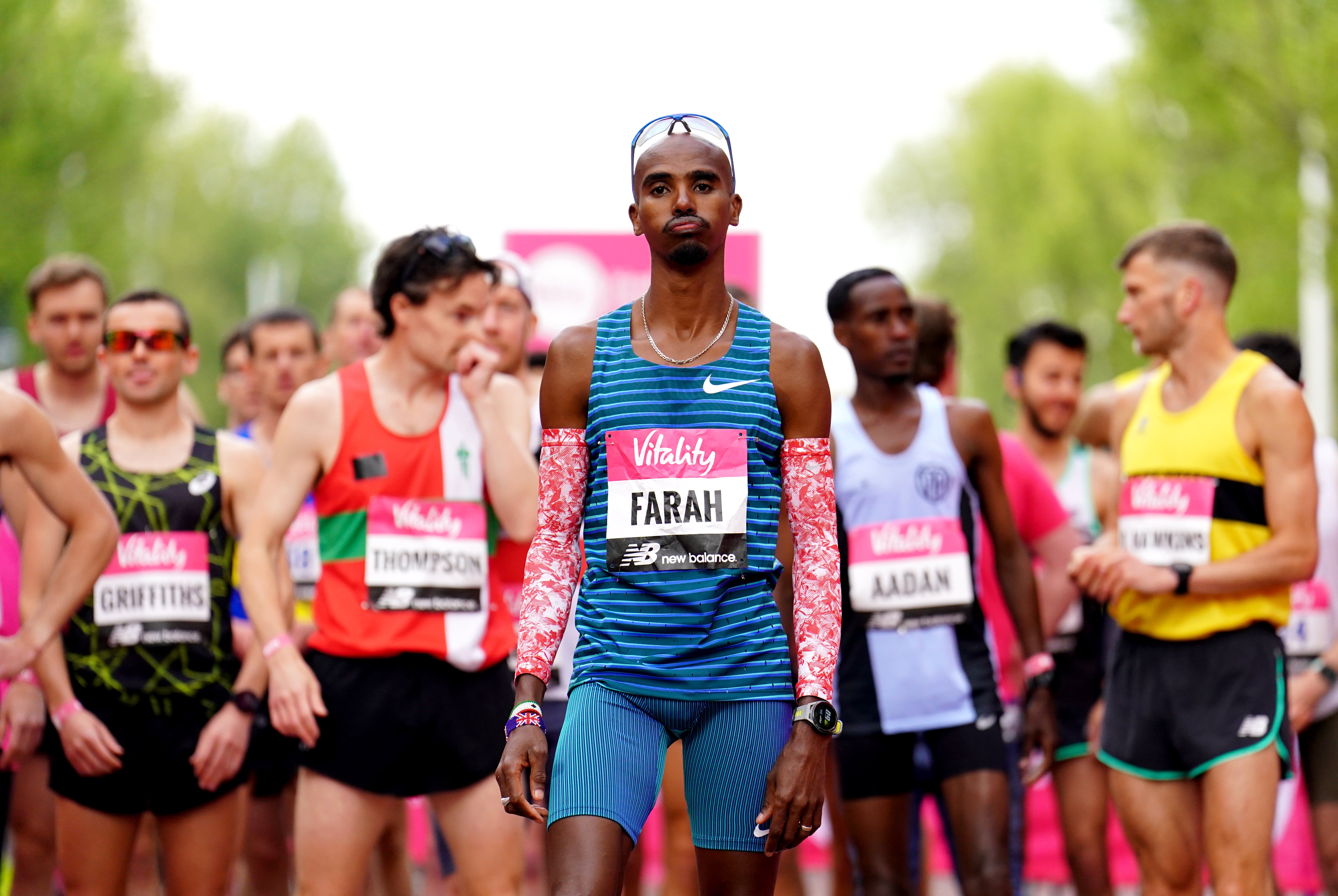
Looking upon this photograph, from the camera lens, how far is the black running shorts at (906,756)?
235 inches

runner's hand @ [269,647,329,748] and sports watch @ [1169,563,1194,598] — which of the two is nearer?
runner's hand @ [269,647,329,748]

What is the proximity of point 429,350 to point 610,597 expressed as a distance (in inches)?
77.7

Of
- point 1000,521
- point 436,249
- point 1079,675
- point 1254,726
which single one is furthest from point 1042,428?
point 436,249

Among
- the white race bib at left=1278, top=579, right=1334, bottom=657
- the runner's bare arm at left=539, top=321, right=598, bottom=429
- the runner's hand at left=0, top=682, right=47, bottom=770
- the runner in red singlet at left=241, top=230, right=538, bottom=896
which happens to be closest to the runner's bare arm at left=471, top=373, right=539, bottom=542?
the runner in red singlet at left=241, top=230, right=538, bottom=896

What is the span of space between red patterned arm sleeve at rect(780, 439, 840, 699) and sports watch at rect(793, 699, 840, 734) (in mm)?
86

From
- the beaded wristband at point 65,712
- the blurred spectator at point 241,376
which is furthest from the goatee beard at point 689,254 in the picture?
the blurred spectator at point 241,376

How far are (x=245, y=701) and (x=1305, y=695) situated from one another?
13.5 feet

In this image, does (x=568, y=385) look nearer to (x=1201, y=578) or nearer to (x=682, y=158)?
(x=682, y=158)

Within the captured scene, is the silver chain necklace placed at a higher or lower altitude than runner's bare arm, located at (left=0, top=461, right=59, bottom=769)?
higher

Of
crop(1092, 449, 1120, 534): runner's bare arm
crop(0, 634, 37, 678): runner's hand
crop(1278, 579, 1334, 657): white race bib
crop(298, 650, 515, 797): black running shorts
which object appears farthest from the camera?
crop(1092, 449, 1120, 534): runner's bare arm

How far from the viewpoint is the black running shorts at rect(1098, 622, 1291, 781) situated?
18.5 feet

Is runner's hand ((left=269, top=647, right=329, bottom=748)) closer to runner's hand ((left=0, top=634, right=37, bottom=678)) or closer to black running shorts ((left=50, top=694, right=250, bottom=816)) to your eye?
black running shorts ((left=50, top=694, right=250, bottom=816))

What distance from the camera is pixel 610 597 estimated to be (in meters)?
4.15

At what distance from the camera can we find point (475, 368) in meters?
5.94
